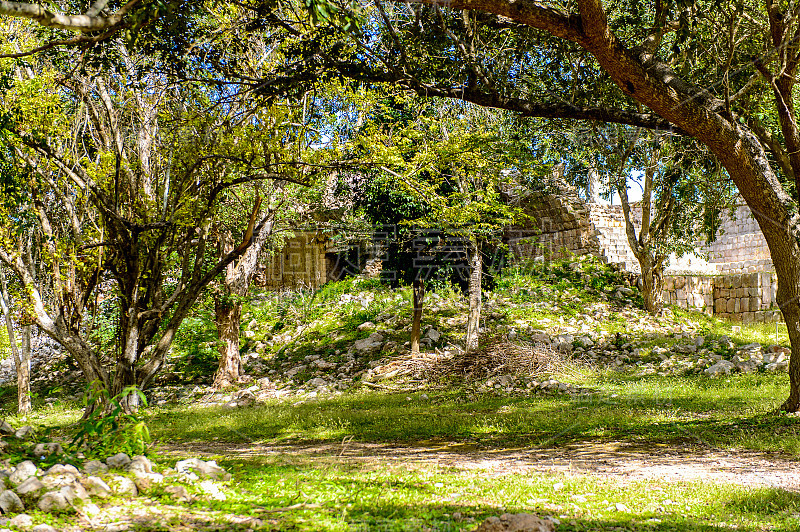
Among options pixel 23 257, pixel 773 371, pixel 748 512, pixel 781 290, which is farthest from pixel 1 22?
pixel 773 371

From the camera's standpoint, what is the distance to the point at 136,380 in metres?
8.00

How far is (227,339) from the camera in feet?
41.8

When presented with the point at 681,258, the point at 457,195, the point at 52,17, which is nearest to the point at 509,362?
the point at 457,195

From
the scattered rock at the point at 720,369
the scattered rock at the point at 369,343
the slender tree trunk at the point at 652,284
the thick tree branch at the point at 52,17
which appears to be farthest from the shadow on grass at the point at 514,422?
the slender tree trunk at the point at 652,284

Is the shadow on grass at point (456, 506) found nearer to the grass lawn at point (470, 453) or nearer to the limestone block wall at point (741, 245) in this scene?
the grass lawn at point (470, 453)

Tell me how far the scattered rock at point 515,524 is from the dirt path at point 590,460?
1768mm

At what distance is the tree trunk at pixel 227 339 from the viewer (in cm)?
1262

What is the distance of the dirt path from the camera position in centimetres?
441

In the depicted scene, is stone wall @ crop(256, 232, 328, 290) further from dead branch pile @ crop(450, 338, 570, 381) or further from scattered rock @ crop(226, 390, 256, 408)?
dead branch pile @ crop(450, 338, 570, 381)

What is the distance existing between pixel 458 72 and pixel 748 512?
546 centimetres

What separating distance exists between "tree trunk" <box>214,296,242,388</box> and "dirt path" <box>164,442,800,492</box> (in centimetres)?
643

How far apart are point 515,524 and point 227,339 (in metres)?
10.9

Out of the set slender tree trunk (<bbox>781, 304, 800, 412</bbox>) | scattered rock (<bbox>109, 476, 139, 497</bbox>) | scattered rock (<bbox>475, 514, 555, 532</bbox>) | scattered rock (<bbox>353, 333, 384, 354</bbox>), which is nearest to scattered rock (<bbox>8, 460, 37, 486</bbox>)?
scattered rock (<bbox>109, 476, 139, 497</bbox>)

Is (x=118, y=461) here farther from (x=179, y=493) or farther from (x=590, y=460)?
(x=590, y=460)
